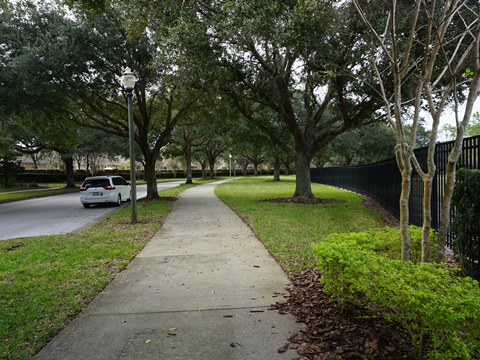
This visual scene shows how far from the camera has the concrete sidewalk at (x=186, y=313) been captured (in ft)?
10.5

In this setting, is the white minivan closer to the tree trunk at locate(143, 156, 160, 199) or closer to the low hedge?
the tree trunk at locate(143, 156, 160, 199)

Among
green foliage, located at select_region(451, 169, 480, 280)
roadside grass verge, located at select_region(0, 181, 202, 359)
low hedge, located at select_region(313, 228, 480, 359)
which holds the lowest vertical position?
roadside grass verge, located at select_region(0, 181, 202, 359)

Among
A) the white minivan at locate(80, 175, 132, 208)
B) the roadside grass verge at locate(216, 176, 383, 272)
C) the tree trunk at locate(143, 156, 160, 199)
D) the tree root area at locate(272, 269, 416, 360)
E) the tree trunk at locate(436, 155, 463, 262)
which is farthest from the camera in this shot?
the tree trunk at locate(143, 156, 160, 199)

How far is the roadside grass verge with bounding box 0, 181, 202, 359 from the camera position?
362cm

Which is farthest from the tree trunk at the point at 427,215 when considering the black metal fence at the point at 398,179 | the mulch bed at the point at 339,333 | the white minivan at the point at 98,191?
the white minivan at the point at 98,191

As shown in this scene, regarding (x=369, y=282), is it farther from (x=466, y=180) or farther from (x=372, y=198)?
(x=372, y=198)

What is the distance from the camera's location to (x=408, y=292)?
104 inches

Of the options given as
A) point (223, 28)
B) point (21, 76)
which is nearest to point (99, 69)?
point (21, 76)

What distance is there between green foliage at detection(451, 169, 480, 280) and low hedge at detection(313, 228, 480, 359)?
77 centimetres

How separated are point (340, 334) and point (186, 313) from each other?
1704 millimetres

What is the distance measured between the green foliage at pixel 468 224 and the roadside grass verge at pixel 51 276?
445 cm

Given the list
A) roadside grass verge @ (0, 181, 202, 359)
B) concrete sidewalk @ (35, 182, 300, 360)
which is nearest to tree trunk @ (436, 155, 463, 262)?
concrete sidewalk @ (35, 182, 300, 360)

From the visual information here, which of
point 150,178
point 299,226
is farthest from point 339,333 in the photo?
point 150,178

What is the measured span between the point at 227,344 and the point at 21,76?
1426 centimetres
